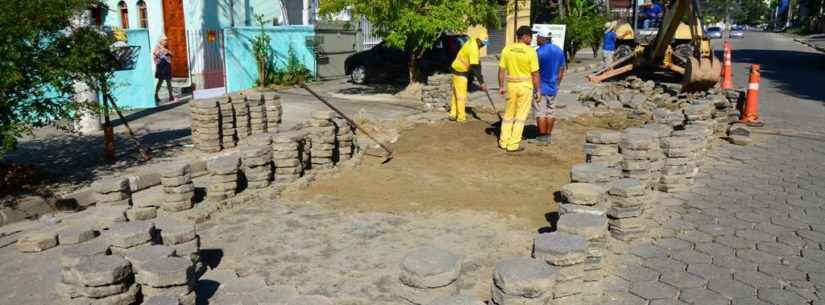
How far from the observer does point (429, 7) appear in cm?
1364

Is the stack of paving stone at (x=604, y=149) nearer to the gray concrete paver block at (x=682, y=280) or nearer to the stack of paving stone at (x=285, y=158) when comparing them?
the gray concrete paver block at (x=682, y=280)

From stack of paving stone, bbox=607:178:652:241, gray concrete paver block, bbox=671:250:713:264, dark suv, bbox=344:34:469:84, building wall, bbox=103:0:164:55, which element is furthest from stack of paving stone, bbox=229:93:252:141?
building wall, bbox=103:0:164:55

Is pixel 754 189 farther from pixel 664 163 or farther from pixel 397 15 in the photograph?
pixel 397 15

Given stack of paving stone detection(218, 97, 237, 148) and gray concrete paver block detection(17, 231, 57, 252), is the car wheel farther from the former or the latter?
gray concrete paver block detection(17, 231, 57, 252)

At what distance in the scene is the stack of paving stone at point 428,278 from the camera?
3.62 metres

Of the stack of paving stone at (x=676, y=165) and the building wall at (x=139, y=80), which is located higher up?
the building wall at (x=139, y=80)

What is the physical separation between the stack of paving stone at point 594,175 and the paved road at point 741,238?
0.65 meters

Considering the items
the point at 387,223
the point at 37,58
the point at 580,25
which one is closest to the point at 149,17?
the point at 37,58

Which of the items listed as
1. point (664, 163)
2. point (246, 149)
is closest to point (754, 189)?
point (664, 163)

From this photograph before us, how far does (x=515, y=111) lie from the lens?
8.66m

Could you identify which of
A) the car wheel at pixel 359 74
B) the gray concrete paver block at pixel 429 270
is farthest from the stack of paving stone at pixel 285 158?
the car wheel at pixel 359 74

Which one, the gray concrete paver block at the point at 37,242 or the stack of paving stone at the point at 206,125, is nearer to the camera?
the gray concrete paver block at the point at 37,242

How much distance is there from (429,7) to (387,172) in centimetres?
694

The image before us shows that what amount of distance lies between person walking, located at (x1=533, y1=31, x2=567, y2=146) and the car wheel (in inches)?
345
